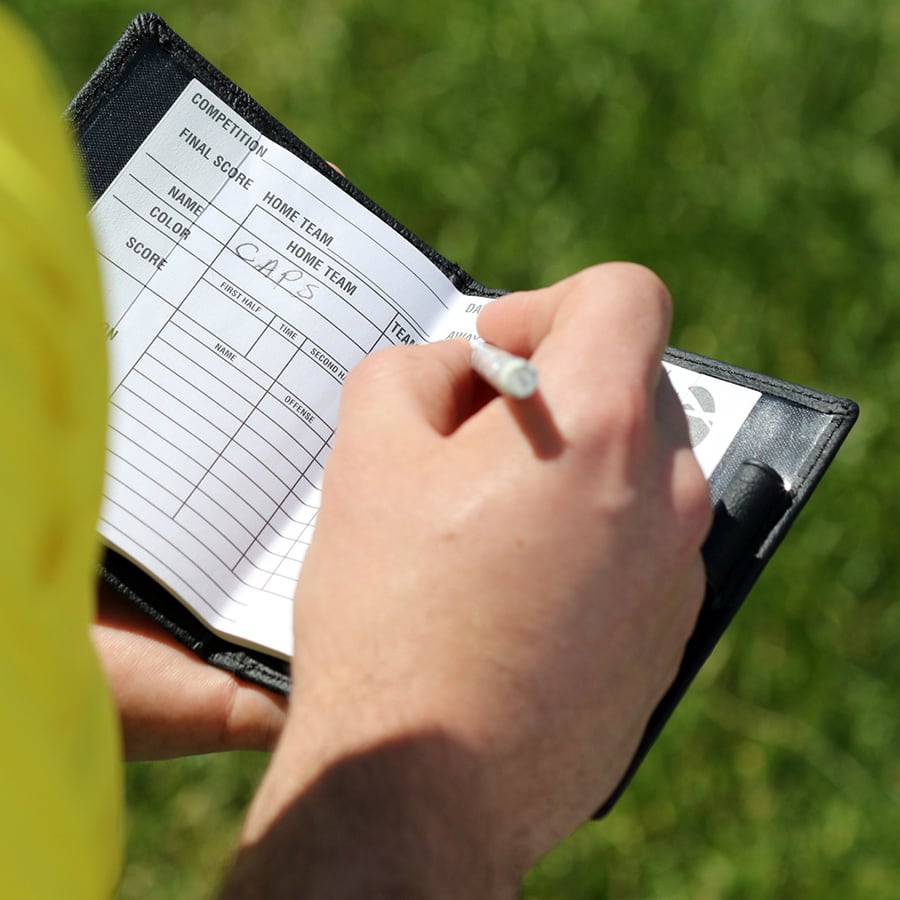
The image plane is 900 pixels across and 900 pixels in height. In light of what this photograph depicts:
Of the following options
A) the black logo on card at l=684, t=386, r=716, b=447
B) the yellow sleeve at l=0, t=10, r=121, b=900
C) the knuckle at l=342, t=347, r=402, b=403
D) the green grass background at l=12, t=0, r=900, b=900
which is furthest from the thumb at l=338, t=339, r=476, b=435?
the green grass background at l=12, t=0, r=900, b=900

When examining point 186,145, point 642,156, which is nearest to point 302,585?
point 186,145

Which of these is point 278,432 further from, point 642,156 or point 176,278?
point 642,156

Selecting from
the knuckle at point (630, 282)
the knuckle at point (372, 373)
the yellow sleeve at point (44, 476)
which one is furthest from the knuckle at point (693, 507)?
the yellow sleeve at point (44, 476)

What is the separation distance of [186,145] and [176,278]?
0.14m

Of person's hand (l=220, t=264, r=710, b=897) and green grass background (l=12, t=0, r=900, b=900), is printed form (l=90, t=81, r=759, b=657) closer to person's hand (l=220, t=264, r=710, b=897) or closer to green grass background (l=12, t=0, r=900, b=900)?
person's hand (l=220, t=264, r=710, b=897)

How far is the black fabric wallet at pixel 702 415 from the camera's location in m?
0.95

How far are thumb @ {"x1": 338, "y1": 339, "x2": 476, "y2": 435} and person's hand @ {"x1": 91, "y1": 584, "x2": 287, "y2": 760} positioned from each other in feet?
1.06

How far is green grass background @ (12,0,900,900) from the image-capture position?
1.66 metres

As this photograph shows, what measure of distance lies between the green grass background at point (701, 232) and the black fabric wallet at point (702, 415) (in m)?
0.79

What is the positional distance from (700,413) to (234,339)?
440 mm

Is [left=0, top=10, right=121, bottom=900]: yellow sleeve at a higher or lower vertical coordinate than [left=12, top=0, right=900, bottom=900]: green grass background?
lower

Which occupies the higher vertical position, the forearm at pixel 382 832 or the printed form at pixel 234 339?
the printed form at pixel 234 339

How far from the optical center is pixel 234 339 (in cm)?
106

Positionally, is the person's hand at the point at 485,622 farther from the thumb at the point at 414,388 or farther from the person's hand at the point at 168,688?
the person's hand at the point at 168,688
